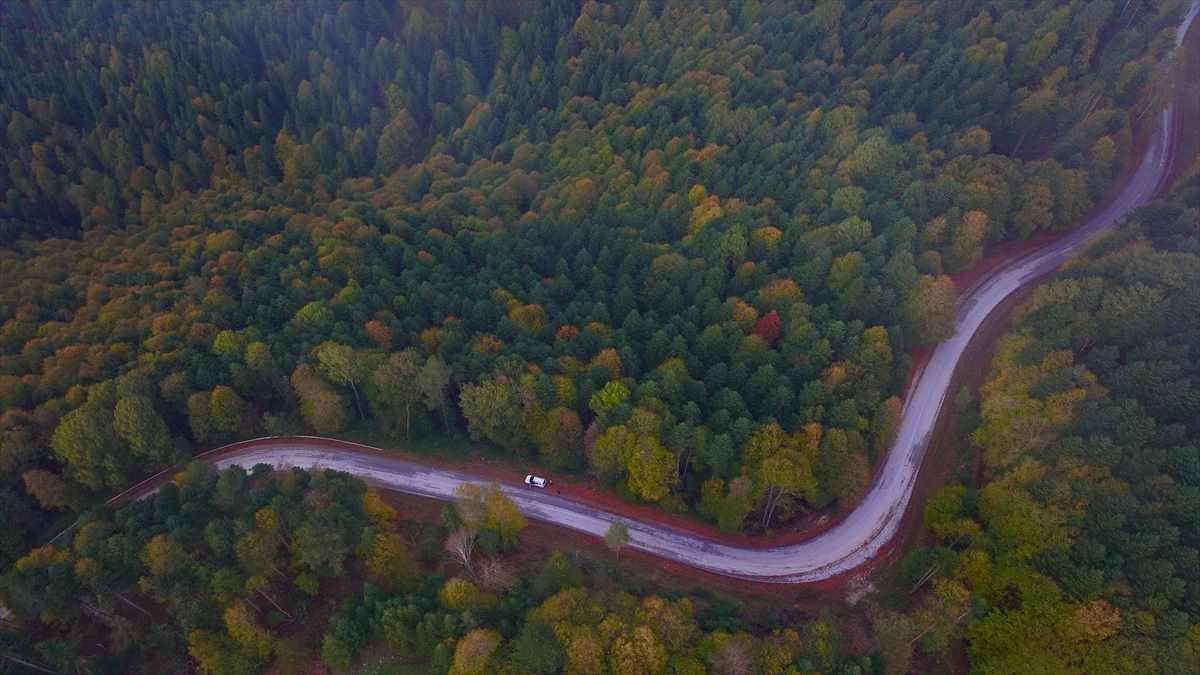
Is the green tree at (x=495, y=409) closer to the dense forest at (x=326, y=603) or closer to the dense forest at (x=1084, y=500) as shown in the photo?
the dense forest at (x=326, y=603)

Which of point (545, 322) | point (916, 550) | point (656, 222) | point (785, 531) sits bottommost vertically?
point (785, 531)

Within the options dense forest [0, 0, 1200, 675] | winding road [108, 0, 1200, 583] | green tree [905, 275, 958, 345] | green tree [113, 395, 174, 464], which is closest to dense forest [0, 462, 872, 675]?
dense forest [0, 0, 1200, 675]

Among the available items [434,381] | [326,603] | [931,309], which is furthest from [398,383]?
[931,309]

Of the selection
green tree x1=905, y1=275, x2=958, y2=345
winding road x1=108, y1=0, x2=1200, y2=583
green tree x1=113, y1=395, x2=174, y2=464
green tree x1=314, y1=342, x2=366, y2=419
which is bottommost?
winding road x1=108, y1=0, x2=1200, y2=583

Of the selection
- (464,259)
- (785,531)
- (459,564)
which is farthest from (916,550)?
(464,259)

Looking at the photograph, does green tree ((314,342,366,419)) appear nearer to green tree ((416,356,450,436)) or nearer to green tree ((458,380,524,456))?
green tree ((416,356,450,436))

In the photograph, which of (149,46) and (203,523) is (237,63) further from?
(203,523)

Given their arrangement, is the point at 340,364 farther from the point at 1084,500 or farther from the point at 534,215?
the point at 1084,500
